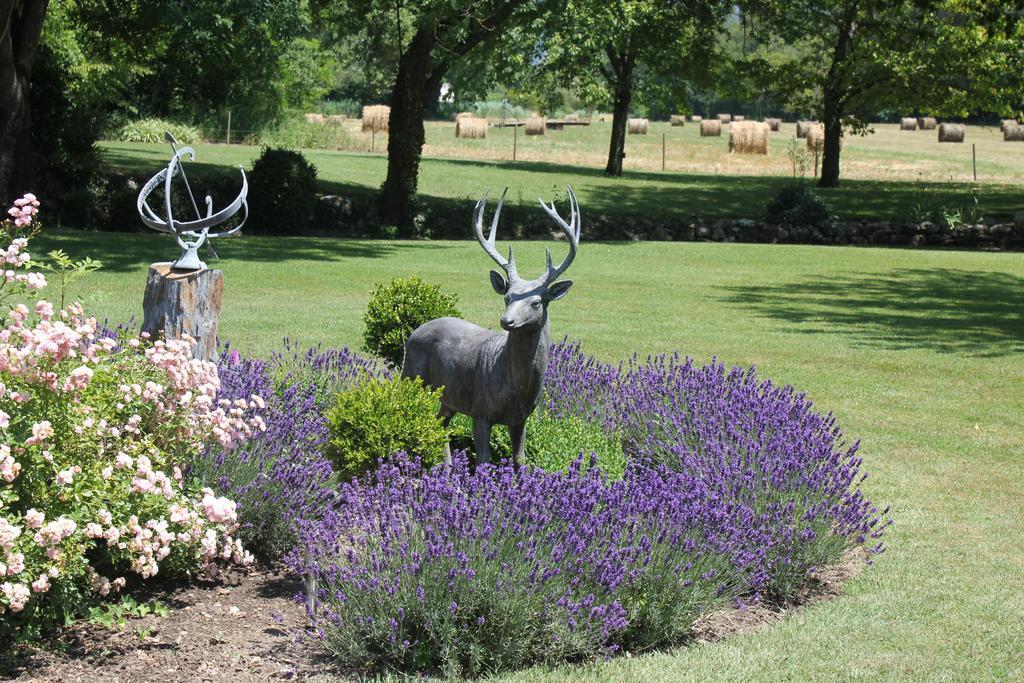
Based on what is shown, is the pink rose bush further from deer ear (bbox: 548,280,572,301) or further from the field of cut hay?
the field of cut hay

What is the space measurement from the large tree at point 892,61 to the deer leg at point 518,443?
Answer: 2588 cm

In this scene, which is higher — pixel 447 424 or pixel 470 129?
pixel 470 129

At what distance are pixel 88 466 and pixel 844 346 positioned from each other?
12469mm

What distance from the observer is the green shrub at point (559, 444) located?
27.4 ft

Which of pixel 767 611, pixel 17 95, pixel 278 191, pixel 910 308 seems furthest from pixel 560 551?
pixel 278 191

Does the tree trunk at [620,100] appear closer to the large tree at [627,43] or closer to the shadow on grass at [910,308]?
the large tree at [627,43]

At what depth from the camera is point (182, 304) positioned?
851 cm

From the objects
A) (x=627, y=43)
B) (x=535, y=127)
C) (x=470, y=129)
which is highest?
(x=627, y=43)

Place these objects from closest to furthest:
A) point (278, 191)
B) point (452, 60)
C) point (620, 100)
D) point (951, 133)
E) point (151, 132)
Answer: point (278, 191)
point (452, 60)
point (620, 100)
point (151, 132)
point (951, 133)

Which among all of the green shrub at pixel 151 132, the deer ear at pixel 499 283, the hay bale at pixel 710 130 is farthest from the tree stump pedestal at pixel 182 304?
the hay bale at pixel 710 130

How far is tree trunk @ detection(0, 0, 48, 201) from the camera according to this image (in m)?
22.1

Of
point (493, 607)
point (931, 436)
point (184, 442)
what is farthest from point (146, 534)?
point (931, 436)

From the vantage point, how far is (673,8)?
38812mm

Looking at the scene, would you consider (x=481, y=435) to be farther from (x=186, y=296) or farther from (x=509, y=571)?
(x=186, y=296)
